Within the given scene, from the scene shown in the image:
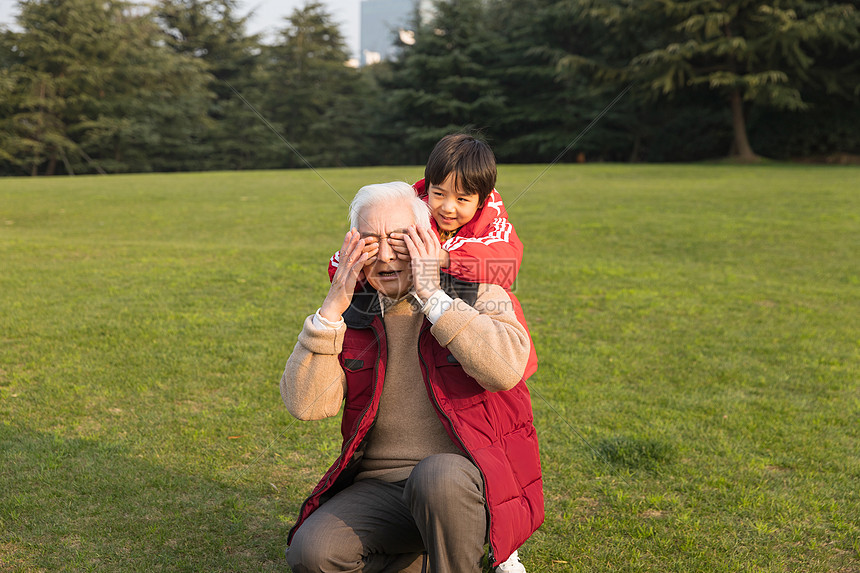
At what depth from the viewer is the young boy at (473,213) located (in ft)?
7.93

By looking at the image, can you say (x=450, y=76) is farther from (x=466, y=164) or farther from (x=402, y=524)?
(x=402, y=524)

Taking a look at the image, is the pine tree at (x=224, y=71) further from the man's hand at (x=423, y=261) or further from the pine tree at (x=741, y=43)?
the man's hand at (x=423, y=261)

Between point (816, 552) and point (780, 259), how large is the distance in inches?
294

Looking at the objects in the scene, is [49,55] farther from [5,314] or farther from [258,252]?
[5,314]

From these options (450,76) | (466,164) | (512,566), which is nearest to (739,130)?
(450,76)

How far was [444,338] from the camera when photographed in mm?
2135

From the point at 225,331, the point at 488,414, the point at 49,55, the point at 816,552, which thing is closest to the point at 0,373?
the point at 225,331

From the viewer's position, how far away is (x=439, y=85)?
3681cm

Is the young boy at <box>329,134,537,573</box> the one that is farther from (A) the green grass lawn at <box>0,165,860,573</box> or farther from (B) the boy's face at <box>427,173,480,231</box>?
(A) the green grass lawn at <box>0,165,860,573</box>

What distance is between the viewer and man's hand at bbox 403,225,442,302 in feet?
7.20

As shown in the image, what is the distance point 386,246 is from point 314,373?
48 cm

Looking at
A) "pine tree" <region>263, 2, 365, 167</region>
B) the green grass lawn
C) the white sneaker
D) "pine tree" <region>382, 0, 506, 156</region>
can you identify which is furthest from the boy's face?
"pine tree" <region>263, 2, 365, 167</region>

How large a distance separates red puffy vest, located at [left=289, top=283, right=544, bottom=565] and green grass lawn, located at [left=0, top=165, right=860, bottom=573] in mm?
781

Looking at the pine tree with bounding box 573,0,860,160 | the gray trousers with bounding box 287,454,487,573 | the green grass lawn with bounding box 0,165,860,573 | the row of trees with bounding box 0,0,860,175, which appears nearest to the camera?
the gray trousers with bounding box 287,454,487,573
